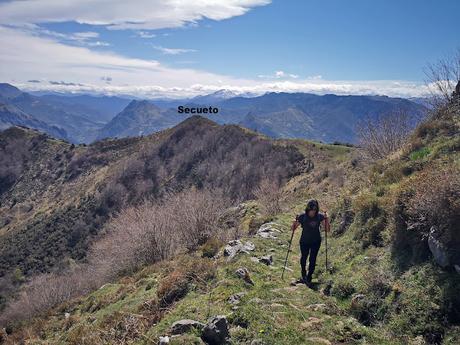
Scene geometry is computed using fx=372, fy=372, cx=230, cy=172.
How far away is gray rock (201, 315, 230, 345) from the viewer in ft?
28.0

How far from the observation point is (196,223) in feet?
84.0

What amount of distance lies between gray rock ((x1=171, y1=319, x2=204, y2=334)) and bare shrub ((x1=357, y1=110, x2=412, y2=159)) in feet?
70.2

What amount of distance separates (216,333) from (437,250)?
5899 mm

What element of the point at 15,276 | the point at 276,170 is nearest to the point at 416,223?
the point at 276,170

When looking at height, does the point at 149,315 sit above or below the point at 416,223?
below

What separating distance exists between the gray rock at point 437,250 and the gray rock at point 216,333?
5.58 metres

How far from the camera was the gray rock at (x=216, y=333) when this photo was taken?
853cm

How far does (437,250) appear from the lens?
942 centimetres

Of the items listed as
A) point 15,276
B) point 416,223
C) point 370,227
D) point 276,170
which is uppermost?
Answer: point 416,223

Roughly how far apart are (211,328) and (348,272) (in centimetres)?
568

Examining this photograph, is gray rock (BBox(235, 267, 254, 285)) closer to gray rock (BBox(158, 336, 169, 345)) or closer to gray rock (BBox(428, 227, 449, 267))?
gray rock (BBox(158, 336, 169, 345))

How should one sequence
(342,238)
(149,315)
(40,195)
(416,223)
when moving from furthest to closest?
(40,195)
(342,238)
(149,315)
(416,223)

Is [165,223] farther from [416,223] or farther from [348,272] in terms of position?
[416,223]

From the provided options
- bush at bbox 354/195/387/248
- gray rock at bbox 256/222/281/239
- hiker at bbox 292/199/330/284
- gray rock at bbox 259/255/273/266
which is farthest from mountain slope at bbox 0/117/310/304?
hiker at bbox 292/199/330/284
